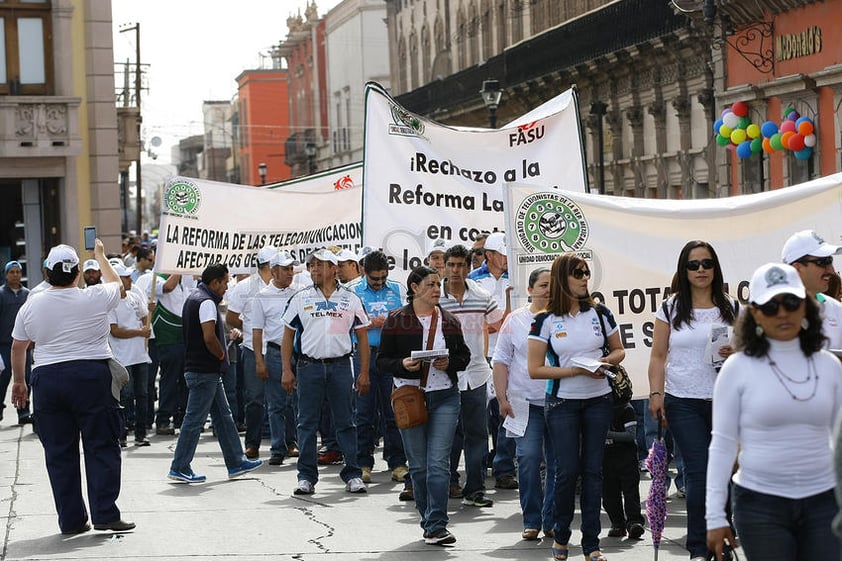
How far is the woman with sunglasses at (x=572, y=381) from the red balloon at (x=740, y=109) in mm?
20370

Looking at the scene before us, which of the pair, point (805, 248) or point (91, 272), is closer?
point (805, 248)

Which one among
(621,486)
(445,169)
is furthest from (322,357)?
(621,486)

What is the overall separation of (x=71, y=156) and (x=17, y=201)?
4.66 ft

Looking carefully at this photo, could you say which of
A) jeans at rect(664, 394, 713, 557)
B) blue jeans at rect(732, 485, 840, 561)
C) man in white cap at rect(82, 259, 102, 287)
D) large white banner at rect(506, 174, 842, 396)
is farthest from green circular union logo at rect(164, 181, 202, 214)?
blue jeans at rect(732, 485, 840, 561)

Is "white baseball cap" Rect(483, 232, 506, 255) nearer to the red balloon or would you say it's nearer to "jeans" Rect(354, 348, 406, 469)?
"jeans" Rect(354, 348, 406, 469)

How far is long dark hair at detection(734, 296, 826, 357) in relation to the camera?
585cm

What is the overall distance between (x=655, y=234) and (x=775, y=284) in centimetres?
436

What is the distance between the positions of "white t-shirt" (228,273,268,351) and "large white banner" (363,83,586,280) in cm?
208

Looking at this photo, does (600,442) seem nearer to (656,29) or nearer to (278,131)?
(656,29)

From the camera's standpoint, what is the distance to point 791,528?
18.8 feet

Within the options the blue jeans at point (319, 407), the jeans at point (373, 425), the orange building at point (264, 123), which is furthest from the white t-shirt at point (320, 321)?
the orange building at point (264, 123)

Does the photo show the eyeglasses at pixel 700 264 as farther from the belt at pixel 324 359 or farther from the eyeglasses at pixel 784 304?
the belt at pixel 324 359

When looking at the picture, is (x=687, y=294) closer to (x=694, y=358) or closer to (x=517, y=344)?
(x=694, y=358)

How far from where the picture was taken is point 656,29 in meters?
33.6
